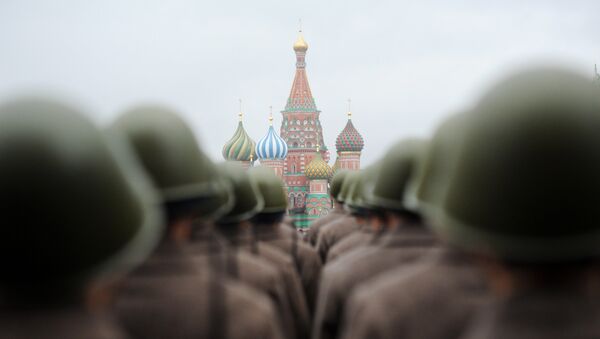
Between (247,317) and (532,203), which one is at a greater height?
(532,203)

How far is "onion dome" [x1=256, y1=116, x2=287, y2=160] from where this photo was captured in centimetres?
5641

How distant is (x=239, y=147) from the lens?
5469 cm

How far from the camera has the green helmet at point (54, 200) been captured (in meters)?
2.08

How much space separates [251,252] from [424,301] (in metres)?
2.74

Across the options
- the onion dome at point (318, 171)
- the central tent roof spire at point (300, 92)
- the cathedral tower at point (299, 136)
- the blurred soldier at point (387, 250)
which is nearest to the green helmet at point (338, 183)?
the blurred soldier at point (387, 250)

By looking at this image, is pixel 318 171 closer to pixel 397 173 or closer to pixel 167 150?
pixel 397 173

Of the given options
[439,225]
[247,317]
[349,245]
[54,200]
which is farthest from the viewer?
[349,245]

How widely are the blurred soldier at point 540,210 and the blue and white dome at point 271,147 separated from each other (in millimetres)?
53920

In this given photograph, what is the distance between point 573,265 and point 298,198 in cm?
5730

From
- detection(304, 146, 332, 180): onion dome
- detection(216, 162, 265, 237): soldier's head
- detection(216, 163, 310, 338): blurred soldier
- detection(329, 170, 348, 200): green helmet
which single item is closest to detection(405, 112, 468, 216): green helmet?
detection(216, 163, 310, 338): blurred soldier

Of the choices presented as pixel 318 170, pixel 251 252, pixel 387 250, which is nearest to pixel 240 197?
pixel 251 252

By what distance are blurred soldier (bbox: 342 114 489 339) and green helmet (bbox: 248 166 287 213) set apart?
3911 millimetres

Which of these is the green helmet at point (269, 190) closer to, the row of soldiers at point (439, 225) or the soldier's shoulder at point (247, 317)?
the soldier's shoulder at point (247, 317)

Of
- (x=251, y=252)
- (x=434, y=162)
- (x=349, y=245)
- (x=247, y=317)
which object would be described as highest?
(x=434, y=162)
